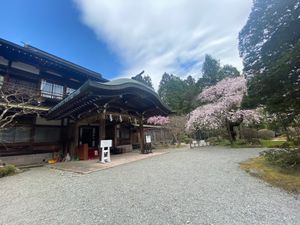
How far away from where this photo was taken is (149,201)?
3.41 meters

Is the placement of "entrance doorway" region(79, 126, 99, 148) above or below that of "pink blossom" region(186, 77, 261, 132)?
below

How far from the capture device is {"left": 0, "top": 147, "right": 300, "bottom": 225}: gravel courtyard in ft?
9.02

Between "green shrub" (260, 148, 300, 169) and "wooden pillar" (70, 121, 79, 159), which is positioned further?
"wooden pillar" (70, 121, 79, 159)

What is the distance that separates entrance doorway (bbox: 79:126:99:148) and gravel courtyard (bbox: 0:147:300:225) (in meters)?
5.66

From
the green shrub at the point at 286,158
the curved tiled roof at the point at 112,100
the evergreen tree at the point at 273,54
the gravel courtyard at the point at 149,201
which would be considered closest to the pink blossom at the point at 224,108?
the curved tiled roof at the point at 112,100

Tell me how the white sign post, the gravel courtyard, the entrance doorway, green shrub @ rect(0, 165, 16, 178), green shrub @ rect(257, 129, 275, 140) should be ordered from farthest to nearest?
green shrub @ rect(257, 129, 275, 140) < the entrance doorway < the white sign post < green shrub @ rect(0, 165, 16, 178) < the gravel courtyard

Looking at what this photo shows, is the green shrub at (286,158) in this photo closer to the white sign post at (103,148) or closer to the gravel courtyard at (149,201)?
the gravel courtyard at (149,201)

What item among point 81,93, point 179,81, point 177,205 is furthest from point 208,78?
point 177,205

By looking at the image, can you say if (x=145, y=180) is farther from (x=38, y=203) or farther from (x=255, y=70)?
(x=255, y=70)

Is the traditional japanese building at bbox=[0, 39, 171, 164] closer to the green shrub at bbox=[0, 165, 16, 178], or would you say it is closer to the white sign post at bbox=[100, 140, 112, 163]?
the white sign post at bbox=[100, 140, 112, 163]

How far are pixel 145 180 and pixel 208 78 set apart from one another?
24867 millimetres

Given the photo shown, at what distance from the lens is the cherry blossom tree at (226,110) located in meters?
14.5

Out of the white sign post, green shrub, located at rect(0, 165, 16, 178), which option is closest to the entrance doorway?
the white sign post

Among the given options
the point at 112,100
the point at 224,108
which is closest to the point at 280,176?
the point at 112,100
